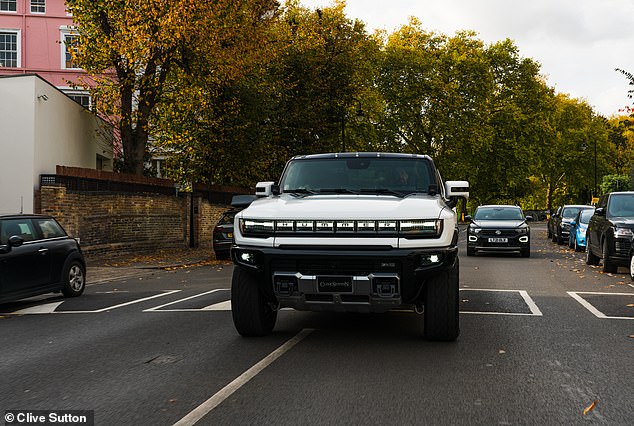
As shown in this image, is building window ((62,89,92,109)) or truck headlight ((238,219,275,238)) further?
building window ((62,89,92,109))

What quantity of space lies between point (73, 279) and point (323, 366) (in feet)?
25.0

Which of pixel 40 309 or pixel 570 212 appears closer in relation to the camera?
pixel 40 309

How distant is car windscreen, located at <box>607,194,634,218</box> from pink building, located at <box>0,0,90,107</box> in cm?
3388

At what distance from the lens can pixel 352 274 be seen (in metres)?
6.50

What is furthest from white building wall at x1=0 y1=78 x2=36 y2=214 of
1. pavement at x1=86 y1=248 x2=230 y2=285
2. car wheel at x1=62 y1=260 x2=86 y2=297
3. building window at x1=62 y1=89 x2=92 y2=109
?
building window at x1=62 y1=89 x2=92 y2=109

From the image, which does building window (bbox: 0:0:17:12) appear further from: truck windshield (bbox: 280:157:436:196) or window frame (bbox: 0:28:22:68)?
truck windshield (bbox: 280:157:436:196)

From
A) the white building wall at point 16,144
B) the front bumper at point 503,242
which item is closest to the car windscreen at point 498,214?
the front bumper at point 503,242

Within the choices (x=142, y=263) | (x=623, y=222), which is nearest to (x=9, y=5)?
(x=142, y=263)

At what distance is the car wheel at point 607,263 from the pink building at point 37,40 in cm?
3442

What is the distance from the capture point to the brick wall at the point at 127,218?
65.0 ft

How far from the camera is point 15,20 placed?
42.2 metres

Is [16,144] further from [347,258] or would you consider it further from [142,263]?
[347,258]

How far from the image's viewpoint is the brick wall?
1982 centimetres

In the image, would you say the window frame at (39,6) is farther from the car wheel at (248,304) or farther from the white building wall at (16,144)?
the car wheel at (248,304)
